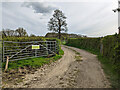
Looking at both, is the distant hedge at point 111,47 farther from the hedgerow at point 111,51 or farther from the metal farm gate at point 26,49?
the metal farm gate at point 26,49

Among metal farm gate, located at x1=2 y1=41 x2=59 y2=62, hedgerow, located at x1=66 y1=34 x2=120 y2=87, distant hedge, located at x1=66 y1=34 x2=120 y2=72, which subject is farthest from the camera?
metal farm gate, located at x1=2 y1=41 x2=59 y2=62

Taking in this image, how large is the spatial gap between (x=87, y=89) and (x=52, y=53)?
296 inches

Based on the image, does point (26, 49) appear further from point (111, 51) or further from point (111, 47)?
point (111, 47)

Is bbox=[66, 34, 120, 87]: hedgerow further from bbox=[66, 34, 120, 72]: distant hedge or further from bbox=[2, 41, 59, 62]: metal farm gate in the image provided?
bbox=[2, 41, 59, 62]: metal farm gate

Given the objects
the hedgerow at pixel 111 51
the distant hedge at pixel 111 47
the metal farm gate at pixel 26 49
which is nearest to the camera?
the hedgerow at pixel 111 51

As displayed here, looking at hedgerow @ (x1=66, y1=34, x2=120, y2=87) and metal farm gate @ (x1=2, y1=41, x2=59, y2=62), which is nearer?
hedgerow @ (x1=66, y1=34, x2=120, y2=87)

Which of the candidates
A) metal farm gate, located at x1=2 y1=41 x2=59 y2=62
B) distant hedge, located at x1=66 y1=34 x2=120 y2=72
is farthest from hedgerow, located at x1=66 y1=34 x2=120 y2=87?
metal farm gate, located at x1=2 y1=41 x2=59 y2=62

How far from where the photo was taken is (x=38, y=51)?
31.7 feet

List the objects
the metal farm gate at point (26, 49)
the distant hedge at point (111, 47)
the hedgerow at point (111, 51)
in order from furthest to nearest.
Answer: the metal farm gate at point (26, 49)
the distant hedge at point (111, 47)
the hedgerow at point (111, 51)

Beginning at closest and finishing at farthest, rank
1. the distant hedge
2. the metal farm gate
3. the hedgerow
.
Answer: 1. the hedgerow
2. the distant hedge
3. the metal farm gate

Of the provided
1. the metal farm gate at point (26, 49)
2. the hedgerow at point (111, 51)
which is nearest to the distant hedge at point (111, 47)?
the hedgerow at point (111, 51)

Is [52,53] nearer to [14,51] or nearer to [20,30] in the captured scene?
[14,51]

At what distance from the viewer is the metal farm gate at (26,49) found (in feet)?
24.2

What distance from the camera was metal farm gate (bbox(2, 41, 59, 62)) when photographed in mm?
7375
